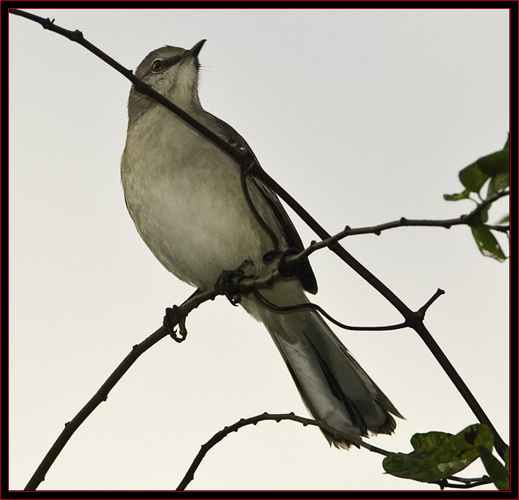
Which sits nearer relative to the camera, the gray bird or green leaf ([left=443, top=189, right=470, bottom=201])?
green leaf ([left=443, top=189, right=470, bottom=201])

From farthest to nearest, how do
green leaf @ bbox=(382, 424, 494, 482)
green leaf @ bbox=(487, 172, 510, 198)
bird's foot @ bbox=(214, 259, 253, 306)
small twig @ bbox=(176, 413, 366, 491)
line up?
bird's foot @ bbox=(214, 259, 253, 306) < small twig @ bbox=(176, 413, 366, 491) < green leaf @ bbox=(382, 424, 494, 482) < green leaf @ bbox=(487, 172, 510, 198)

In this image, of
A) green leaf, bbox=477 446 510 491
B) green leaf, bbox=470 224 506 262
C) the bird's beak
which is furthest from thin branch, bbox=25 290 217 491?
the bird's beak

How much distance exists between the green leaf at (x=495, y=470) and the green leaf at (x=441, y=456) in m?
0.06

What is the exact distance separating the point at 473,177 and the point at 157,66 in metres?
4.97

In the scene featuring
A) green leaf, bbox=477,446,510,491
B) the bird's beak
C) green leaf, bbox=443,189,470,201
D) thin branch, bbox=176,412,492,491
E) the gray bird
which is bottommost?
green leaf, bbox=477,446,510,491

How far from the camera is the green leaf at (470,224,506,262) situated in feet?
6.72

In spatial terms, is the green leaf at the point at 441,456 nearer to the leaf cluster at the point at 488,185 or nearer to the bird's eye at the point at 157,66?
the leaf cluster at the point at 488,185

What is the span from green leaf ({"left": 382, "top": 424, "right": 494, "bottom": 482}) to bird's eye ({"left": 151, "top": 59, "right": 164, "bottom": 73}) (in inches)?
194

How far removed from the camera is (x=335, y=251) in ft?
7.80

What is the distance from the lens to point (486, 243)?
6.73 feet

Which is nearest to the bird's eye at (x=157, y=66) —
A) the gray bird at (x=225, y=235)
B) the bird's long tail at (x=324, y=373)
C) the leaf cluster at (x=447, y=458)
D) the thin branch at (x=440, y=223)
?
the gray bird at (x=225, y=235)

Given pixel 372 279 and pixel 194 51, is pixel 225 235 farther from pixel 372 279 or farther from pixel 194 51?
pixel 372 279

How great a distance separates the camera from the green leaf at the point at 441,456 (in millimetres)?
2207

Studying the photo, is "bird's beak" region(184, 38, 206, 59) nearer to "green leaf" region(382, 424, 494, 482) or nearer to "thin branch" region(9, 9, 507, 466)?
"thin branch" region(9, 9, 507, 466)
